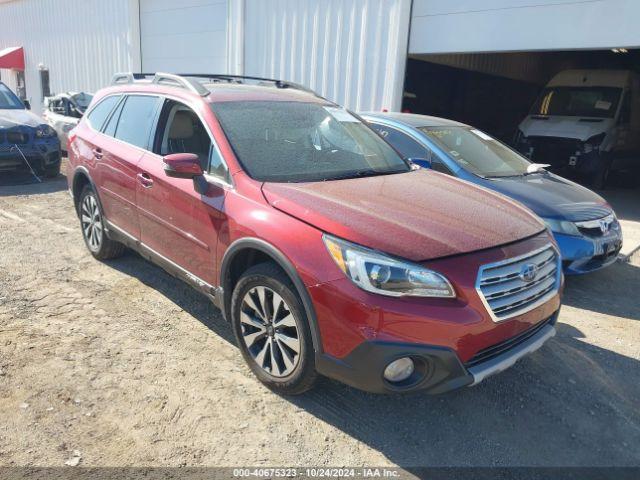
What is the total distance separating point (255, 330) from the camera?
2.92m

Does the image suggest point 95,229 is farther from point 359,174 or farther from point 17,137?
point 17,137

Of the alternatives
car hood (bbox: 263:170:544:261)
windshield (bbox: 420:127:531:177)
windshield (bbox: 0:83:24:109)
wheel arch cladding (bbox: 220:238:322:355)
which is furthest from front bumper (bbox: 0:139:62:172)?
car hood (bbox: 263:170:544:261)

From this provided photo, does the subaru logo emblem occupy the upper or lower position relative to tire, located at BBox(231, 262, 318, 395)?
upper

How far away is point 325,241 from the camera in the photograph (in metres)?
2.43

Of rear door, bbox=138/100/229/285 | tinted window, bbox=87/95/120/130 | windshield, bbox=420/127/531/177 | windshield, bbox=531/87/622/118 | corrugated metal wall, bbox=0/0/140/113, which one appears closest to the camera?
rear door, bbox=138/100/229/285

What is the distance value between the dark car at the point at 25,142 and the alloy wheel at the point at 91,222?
166 inches

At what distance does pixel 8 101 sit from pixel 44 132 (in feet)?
4.35

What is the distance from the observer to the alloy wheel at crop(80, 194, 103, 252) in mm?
4730

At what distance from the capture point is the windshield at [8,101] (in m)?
9.04

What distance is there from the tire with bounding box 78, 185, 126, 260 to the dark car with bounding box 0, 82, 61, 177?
419cm

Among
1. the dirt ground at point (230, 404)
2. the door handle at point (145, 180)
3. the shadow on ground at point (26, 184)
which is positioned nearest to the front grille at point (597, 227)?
the dirt ground at point (230, 404)

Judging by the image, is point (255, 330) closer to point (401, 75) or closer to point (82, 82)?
point (401, 75)

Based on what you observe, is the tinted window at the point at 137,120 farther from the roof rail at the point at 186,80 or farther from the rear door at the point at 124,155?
the roof rail at the point at 186,80

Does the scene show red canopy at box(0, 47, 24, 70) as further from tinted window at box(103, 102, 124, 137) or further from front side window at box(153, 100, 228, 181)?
front side window at box(153, 100, 228, 181)
